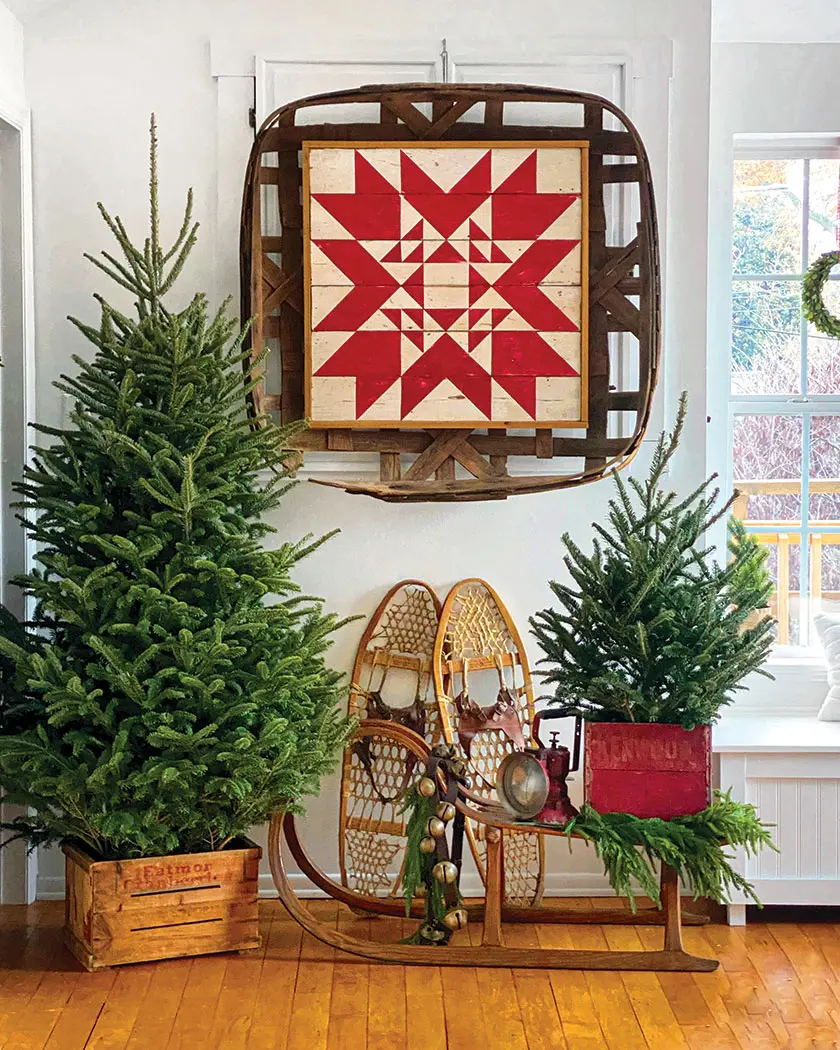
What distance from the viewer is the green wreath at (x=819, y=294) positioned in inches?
146

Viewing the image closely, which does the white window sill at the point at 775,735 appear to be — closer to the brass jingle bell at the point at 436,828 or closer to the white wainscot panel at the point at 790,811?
the white wainscot panel at the point at 790,811

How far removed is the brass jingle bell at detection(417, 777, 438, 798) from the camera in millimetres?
2943

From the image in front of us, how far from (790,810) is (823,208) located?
6.13ft

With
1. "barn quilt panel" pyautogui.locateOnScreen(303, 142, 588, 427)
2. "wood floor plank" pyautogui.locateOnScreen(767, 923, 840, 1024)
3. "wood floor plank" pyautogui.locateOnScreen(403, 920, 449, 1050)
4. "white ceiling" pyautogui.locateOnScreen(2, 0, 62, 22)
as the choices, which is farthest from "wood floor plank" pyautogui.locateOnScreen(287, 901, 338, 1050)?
"white ceiling" pyautogui.locateOnScreen(2, 0, 62, 22)

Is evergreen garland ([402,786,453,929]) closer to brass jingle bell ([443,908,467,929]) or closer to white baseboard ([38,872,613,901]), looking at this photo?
brass jingle bell ([443,908,467,929])

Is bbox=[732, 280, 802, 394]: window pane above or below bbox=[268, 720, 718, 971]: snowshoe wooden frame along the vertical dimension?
above

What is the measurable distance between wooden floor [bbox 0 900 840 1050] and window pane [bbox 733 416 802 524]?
1373 mm

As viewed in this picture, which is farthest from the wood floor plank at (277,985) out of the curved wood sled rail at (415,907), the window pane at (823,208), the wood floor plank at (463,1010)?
the window pane at (823,208)

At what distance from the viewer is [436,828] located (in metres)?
2.93

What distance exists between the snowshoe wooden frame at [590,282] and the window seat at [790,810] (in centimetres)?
88

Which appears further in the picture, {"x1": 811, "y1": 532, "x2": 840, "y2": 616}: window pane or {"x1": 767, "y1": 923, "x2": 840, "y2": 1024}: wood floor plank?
{"x1": 811, "y1": 532, "x2": 840, "y2": 616}: window pane

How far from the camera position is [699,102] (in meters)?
3.49

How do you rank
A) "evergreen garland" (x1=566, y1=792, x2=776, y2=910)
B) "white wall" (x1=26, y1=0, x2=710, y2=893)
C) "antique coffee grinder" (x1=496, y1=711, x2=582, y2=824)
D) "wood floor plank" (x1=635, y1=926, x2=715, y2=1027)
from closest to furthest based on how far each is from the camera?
"wood floor plank" (x1=635, y1=926, x2=715, y2=1027)
"evergreen garland" (x1=566, y1=792, x2=776, y2=910)
"antique coffee grinder" (x1=496, y1=711, x2=582, y2=824)
"white wall" (x1=26, y1=0, x2=710, y2=893)

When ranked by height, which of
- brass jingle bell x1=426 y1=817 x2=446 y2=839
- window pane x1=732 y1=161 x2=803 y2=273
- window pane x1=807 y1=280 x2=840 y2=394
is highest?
window pane x1=732 y1=161 x2=803 y2=273
